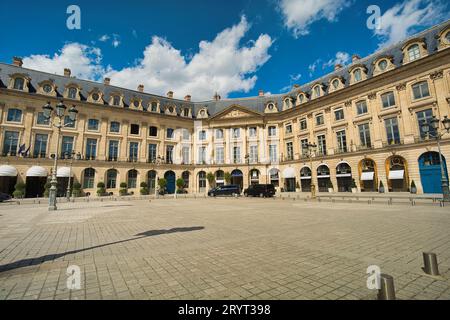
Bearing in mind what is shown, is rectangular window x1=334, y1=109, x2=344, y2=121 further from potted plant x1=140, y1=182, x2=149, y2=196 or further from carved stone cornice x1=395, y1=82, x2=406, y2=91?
potted plant x1=140, y1=182, x2=149, y2=196

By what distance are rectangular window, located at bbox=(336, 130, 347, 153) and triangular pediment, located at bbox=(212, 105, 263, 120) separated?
624 inches

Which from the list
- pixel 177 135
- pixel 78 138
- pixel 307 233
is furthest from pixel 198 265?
pixel 177 135

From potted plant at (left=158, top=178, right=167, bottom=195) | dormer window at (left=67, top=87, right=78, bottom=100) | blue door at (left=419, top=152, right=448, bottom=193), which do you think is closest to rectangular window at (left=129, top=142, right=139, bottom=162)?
potted plant at (left=158, top=178, right=167, bottom=195)

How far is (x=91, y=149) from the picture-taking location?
112ft

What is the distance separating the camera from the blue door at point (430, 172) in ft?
73.9

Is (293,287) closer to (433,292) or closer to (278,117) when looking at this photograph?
(433,292)

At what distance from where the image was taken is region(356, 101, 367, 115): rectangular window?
29391mm

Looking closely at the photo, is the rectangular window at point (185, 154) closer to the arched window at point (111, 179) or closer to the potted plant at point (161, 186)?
the potted plant at point (161, 186)

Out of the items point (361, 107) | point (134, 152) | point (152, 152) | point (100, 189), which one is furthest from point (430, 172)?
point (100, 189)

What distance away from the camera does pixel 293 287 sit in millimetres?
3244

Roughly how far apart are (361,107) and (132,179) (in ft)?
119

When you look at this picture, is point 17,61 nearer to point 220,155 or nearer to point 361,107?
point 220,155

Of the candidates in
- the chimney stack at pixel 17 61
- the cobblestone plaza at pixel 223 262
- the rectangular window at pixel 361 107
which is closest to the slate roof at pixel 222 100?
the chimney stack at pixel 17 61

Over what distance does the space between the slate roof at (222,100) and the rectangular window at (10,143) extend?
6.72m
